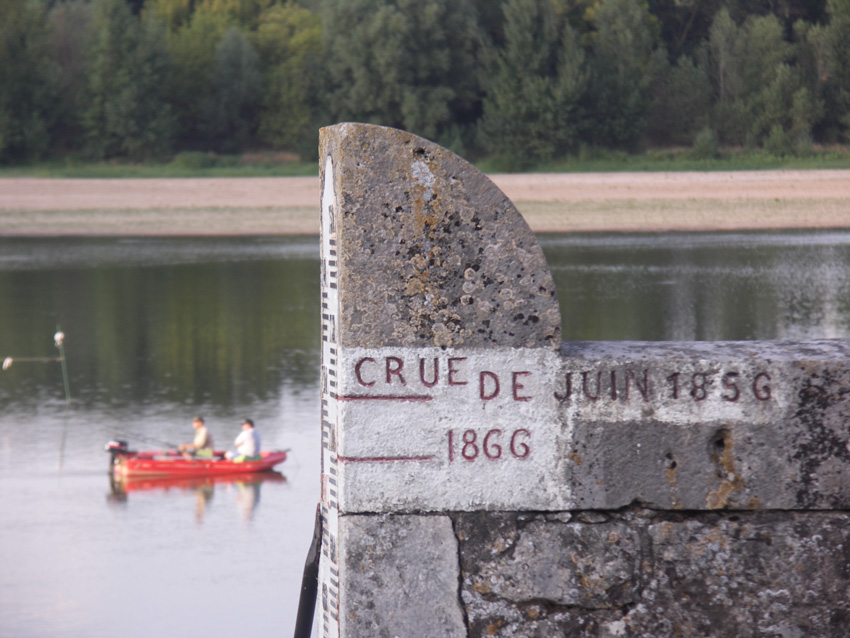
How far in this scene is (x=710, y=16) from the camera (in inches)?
731

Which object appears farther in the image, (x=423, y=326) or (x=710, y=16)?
(x=710, y=16)

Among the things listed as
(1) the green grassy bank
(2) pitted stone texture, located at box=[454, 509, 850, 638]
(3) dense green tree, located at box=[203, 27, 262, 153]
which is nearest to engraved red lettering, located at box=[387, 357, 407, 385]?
(2) pitted stone texture, located at box=[454, 509, 850, 638]

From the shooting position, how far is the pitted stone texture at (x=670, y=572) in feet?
8.26

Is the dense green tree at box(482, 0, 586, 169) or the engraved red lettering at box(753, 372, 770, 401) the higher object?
the dense green tree at box(482, 0, 586, 169)

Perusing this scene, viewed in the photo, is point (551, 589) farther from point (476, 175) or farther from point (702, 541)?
point (476, 175)

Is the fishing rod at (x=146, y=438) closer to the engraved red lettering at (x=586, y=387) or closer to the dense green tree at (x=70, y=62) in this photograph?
the dense green tree at (x=70, y=62)

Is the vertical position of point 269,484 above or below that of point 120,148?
below

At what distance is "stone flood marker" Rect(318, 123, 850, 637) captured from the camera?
2484mm

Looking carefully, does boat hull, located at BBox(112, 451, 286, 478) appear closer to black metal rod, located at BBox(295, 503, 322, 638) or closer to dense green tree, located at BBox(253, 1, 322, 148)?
black metal rod, located at BBox(295, 503, 322, 638)

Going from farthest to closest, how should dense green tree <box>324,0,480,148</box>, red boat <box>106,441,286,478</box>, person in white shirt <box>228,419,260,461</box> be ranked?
dense green tree <box>324,0,480,148</box>, red boat <box>106,441,286,478</box>, person in white shirt <box>228,419,260,461</box>

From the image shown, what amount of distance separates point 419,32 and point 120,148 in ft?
37.8

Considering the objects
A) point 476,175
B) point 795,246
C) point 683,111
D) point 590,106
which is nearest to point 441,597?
point 476,175

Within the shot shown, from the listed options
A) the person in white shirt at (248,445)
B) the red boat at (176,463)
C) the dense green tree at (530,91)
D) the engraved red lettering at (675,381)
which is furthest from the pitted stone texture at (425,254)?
the dense green tree at (530,91)

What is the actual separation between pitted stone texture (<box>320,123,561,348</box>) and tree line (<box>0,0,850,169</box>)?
1349 cm
